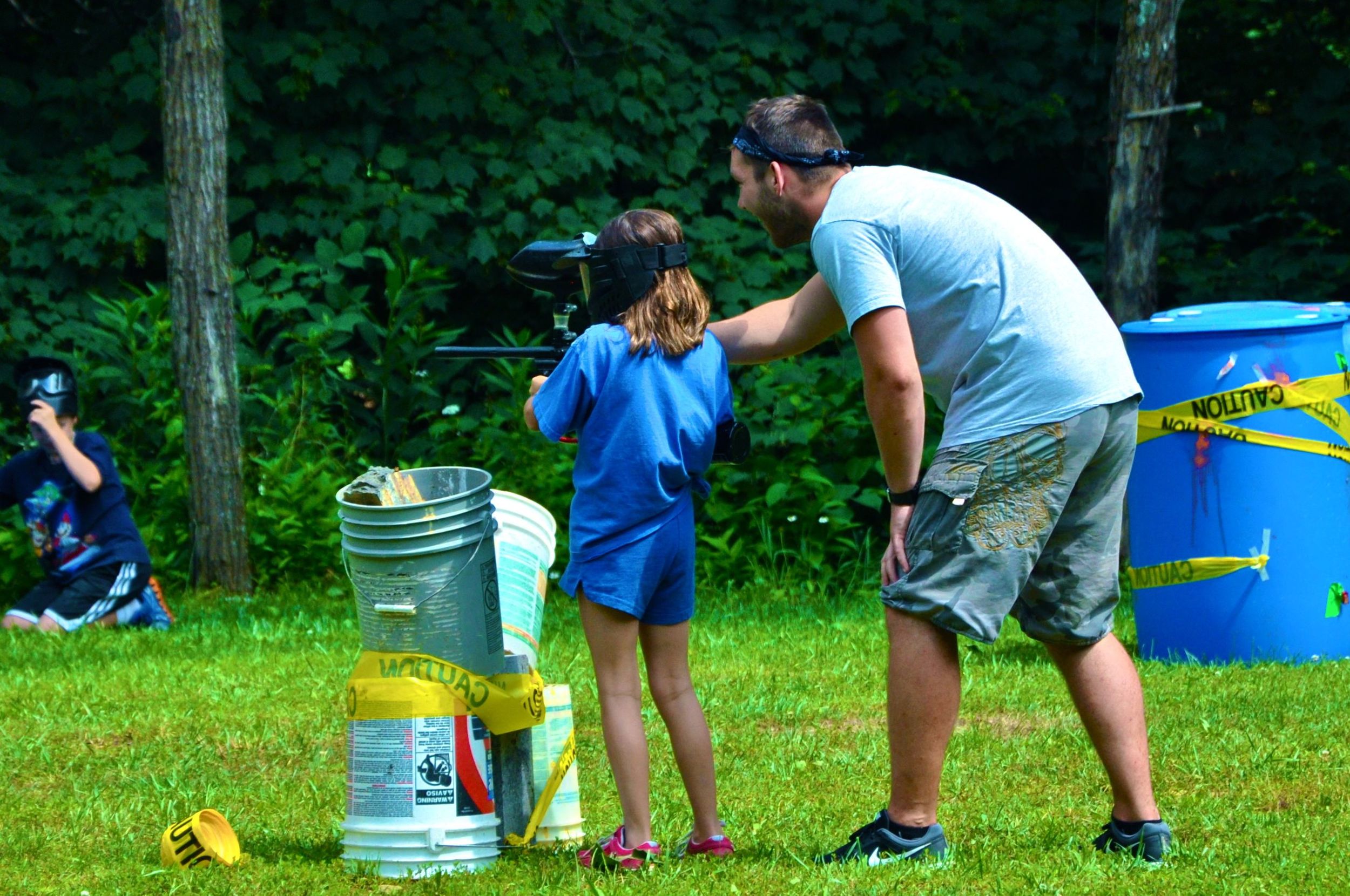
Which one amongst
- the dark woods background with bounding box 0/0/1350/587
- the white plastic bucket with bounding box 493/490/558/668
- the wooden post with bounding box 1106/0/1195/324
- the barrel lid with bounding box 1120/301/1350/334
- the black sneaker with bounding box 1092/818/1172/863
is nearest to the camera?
the black sneaker with bounding box 1092/818/1172/863

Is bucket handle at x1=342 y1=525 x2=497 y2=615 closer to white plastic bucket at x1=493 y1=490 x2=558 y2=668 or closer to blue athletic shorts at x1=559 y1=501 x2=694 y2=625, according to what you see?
blue athletic shorts at x1=559 y1=501 x2=694 y2=625

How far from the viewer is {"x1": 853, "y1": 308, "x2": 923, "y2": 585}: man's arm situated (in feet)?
9.62

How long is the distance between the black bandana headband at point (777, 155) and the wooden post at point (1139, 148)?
A: 15.4 feet

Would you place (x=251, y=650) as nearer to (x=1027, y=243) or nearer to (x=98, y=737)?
(x=98, y=737)

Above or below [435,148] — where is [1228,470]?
below

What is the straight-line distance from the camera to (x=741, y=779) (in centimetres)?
420

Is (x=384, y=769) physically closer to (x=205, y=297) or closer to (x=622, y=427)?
(x=622, y=427)

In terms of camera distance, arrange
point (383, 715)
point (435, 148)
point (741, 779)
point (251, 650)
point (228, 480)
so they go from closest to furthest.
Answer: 1. point (383, 715)
2. point (741, 779)
3. point (251, 650)
4. point (228, 480)
5. point (435, 148)

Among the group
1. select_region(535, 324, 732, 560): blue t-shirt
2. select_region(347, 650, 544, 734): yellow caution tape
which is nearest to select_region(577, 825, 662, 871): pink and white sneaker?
select_region(347, 650, 544, 734): yellow caution tape

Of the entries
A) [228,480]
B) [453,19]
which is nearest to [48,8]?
[453,19]

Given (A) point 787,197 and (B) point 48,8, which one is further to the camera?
(B) point 48,8

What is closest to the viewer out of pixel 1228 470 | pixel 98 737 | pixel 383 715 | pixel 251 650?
pixel 383 715

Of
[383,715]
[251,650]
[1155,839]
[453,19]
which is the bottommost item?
[251,650]

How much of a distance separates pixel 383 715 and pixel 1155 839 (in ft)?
5.56
